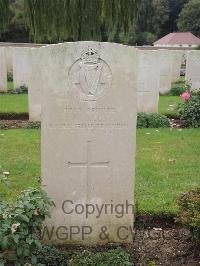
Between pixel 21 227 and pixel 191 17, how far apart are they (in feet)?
177

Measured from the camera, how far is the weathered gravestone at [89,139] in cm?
372

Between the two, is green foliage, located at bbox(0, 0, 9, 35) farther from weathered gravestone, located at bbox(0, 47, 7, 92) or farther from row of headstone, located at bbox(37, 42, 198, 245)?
row of headstone, located at bbox(37, 42, 198, 245)

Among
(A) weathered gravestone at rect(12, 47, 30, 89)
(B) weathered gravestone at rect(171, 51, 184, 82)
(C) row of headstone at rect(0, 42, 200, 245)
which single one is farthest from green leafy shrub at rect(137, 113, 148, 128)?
(B) weathered gravestone at rect(171, 51, 184, 82)

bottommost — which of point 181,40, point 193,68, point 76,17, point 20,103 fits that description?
point 20,103

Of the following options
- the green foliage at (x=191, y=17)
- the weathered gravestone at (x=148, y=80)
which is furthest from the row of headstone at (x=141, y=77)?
the green foliage at (x=191, y=17)

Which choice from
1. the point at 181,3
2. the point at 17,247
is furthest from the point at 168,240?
the point at 181,3

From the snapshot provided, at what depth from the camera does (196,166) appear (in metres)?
6.39

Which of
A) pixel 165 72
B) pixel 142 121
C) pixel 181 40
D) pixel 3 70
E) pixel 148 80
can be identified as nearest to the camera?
pixel 142 121

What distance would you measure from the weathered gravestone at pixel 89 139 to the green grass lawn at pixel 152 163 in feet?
1.81

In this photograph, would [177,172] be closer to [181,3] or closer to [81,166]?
[81,166]

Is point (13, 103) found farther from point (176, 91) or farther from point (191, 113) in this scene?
point (176, 91)

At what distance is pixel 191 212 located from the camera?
3.73 meters

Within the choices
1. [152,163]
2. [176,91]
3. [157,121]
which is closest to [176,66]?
[176,91]

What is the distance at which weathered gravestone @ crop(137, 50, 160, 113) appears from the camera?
9641mm
